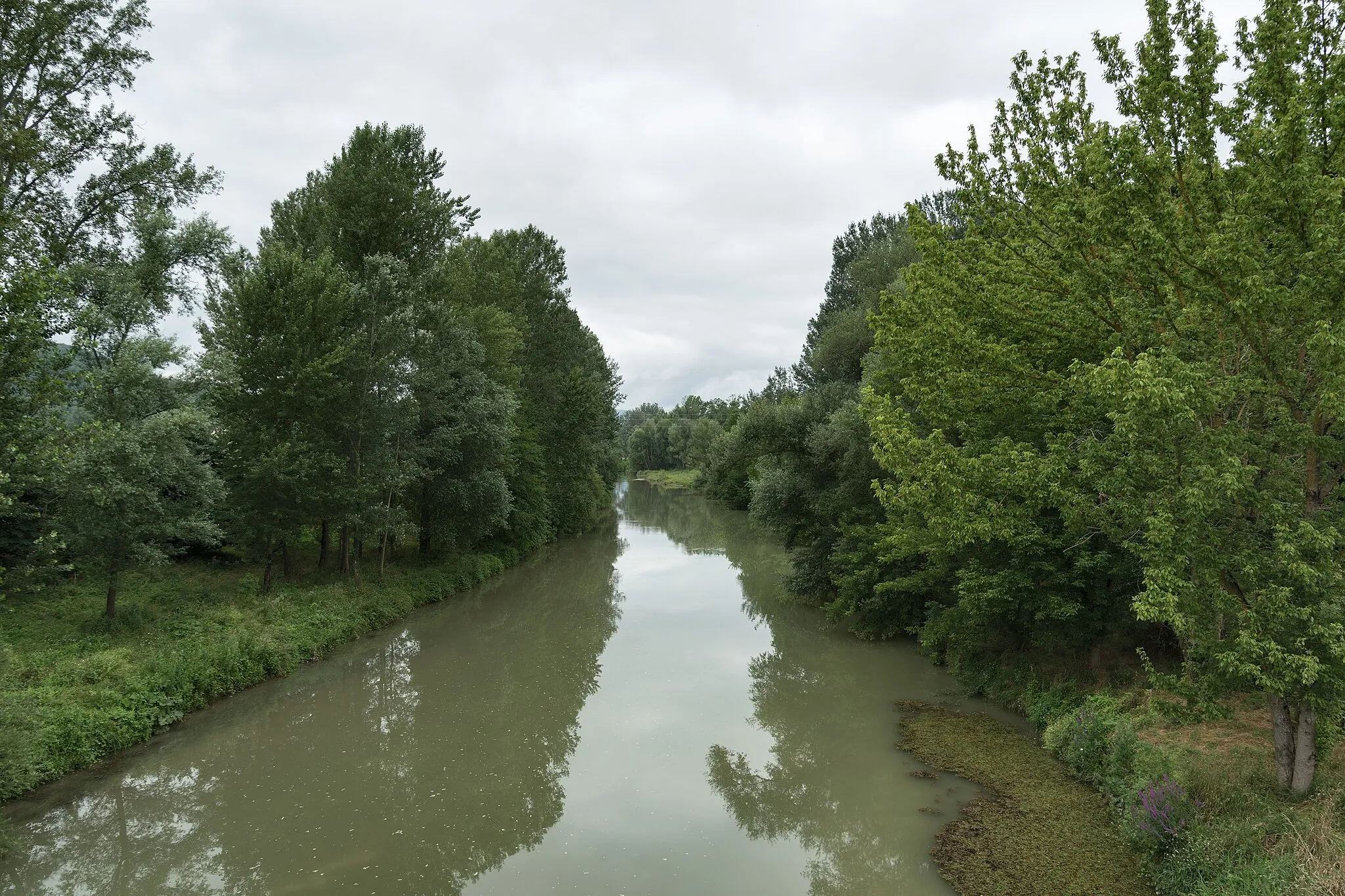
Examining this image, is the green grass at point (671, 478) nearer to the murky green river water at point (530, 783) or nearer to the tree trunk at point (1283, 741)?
the murky green river water at point (530, 783)

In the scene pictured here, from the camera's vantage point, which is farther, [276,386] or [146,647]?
[276,386]

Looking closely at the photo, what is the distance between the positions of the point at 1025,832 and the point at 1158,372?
6.28m

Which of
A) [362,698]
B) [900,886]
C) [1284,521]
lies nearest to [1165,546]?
[1284,521]

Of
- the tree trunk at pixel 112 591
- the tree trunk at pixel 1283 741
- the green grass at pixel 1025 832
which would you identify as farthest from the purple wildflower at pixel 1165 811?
the tree trunk at pixel 112 591

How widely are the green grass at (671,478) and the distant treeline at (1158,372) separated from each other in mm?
67427

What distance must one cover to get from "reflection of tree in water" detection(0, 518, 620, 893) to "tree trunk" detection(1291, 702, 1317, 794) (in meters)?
9.45

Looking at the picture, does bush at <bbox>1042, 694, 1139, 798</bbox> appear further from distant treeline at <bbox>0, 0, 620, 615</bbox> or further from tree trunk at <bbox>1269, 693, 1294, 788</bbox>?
distant treeline at <bbox>0, 0, 620, 615</bbox>

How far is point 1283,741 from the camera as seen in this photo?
8.78 meters

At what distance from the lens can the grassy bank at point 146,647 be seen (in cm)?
1180

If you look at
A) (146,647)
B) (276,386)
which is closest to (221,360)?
(276,386)

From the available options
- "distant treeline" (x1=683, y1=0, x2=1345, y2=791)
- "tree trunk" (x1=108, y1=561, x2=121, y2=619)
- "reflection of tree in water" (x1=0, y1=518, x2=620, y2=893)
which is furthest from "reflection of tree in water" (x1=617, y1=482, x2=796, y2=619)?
"tree trunk" (x1=108, y1=561, x2=121, y2=619)

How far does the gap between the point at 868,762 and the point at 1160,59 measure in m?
11.4

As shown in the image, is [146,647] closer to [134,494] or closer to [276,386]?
[134,494]

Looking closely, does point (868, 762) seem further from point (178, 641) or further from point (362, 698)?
point (178, 641)
